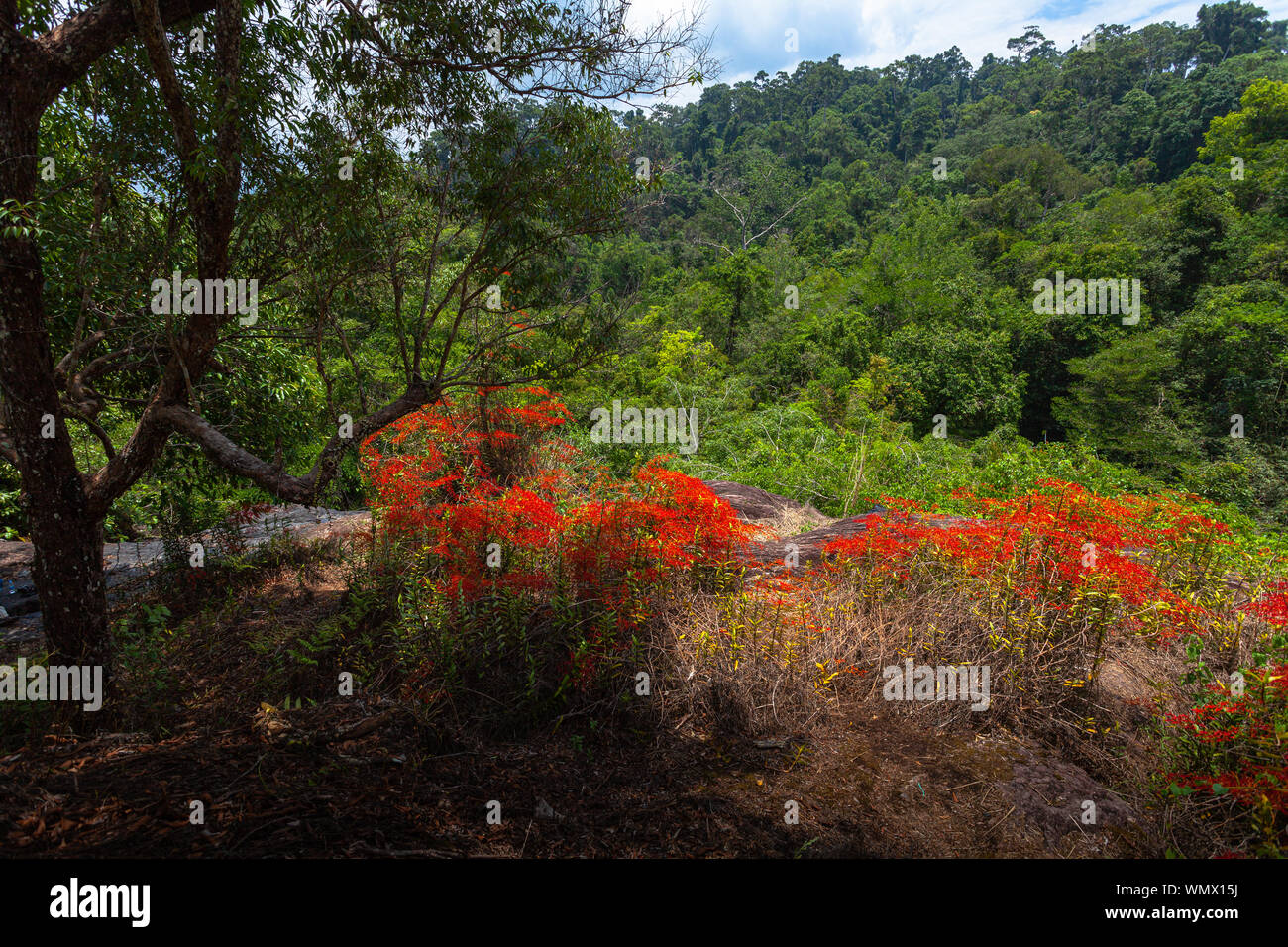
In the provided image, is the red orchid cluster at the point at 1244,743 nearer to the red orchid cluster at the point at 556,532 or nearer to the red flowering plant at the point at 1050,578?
the red flowering plant at the point at 1050,578

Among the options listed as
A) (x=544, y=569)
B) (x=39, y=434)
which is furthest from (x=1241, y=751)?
(x=39, y=434)

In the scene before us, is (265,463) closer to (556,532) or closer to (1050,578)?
(556,532)

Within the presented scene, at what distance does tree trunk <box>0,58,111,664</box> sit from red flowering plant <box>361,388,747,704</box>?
1599mm

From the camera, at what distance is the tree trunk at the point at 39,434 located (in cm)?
286

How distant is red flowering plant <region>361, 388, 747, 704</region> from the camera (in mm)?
3457

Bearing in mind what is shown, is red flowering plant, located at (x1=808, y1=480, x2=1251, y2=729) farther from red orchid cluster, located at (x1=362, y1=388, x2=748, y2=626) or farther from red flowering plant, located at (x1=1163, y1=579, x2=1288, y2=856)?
red orchid cluster, located at (x1=362, y1=388, x2=748, y2=626)

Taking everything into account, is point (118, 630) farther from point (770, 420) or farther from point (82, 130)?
point (770, 420)

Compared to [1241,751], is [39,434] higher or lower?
higher

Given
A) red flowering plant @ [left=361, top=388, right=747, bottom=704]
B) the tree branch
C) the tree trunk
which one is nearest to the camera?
the tree trunk

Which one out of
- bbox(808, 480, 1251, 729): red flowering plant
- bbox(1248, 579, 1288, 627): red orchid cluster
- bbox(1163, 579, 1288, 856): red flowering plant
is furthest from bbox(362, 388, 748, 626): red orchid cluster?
bbox(1248, 579, 1288, 627): red orchid cluster

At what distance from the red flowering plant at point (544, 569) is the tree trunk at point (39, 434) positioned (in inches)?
62.9

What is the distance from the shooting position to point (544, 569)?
3.87 m

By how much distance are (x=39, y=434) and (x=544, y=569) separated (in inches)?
104

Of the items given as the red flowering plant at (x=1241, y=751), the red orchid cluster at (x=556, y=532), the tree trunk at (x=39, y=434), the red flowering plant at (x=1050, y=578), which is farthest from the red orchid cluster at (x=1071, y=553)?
the tree trunk at (x=39, y=434)
